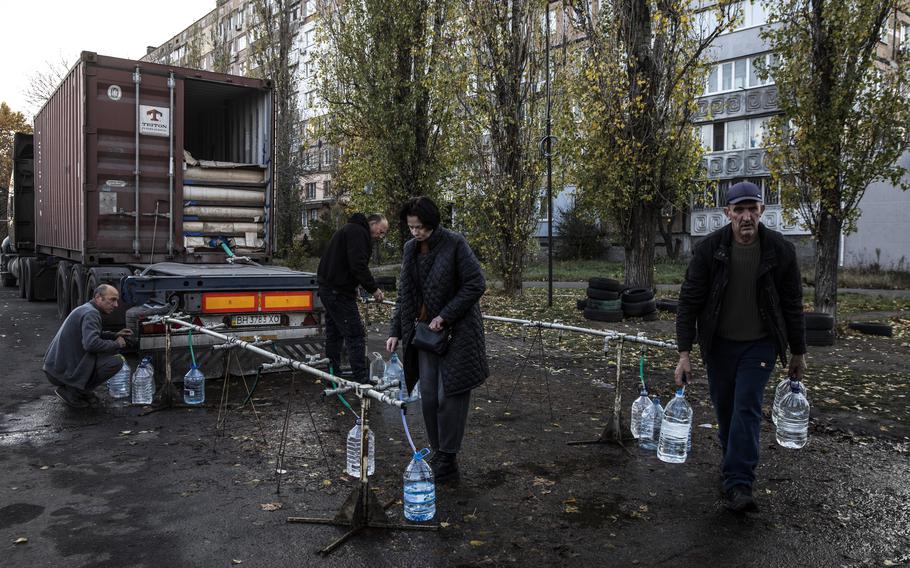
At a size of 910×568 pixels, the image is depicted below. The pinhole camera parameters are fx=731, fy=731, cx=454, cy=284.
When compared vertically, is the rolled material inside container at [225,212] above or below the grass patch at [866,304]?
above

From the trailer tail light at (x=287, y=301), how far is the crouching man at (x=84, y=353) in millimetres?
1673

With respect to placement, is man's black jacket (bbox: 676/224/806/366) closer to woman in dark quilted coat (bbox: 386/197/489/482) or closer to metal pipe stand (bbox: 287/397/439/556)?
woman in dark quilted coat (bbox: 386/197/489/482)

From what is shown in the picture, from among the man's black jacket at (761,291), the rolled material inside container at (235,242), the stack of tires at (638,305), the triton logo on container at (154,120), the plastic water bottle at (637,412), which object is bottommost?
the plastic water bottle at (637,412)

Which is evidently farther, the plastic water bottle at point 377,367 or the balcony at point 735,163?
the balcony at point 735,163

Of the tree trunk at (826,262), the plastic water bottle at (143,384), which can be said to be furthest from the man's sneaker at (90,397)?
the tree trunk at (826,262)

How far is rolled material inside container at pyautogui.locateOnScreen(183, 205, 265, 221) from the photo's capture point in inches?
407

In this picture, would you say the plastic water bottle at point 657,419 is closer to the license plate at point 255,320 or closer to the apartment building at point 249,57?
the license plate at point 255,320

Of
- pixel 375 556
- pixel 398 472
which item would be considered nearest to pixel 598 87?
pixel 398 472

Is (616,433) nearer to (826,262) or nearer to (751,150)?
(826,262)

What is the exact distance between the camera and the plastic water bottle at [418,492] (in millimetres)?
4176

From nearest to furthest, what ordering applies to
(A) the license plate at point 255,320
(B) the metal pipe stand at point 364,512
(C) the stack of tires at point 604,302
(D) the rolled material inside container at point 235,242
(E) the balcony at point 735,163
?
(B) the metal pipe stand at point 364,512 → (A) the license plate at point 255,320 → (D) the rolled material inside container at point 235,242 → (C) the stack of tires at point 604,302 → (E) the balcony at point 735,163

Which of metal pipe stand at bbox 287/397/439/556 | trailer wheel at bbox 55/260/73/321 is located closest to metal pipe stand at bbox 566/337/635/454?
metal pipe stand at bbox 287/397/439/556

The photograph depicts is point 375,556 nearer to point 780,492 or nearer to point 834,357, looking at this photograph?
point 780,492

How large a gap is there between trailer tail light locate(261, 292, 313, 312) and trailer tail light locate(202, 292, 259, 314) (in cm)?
12
